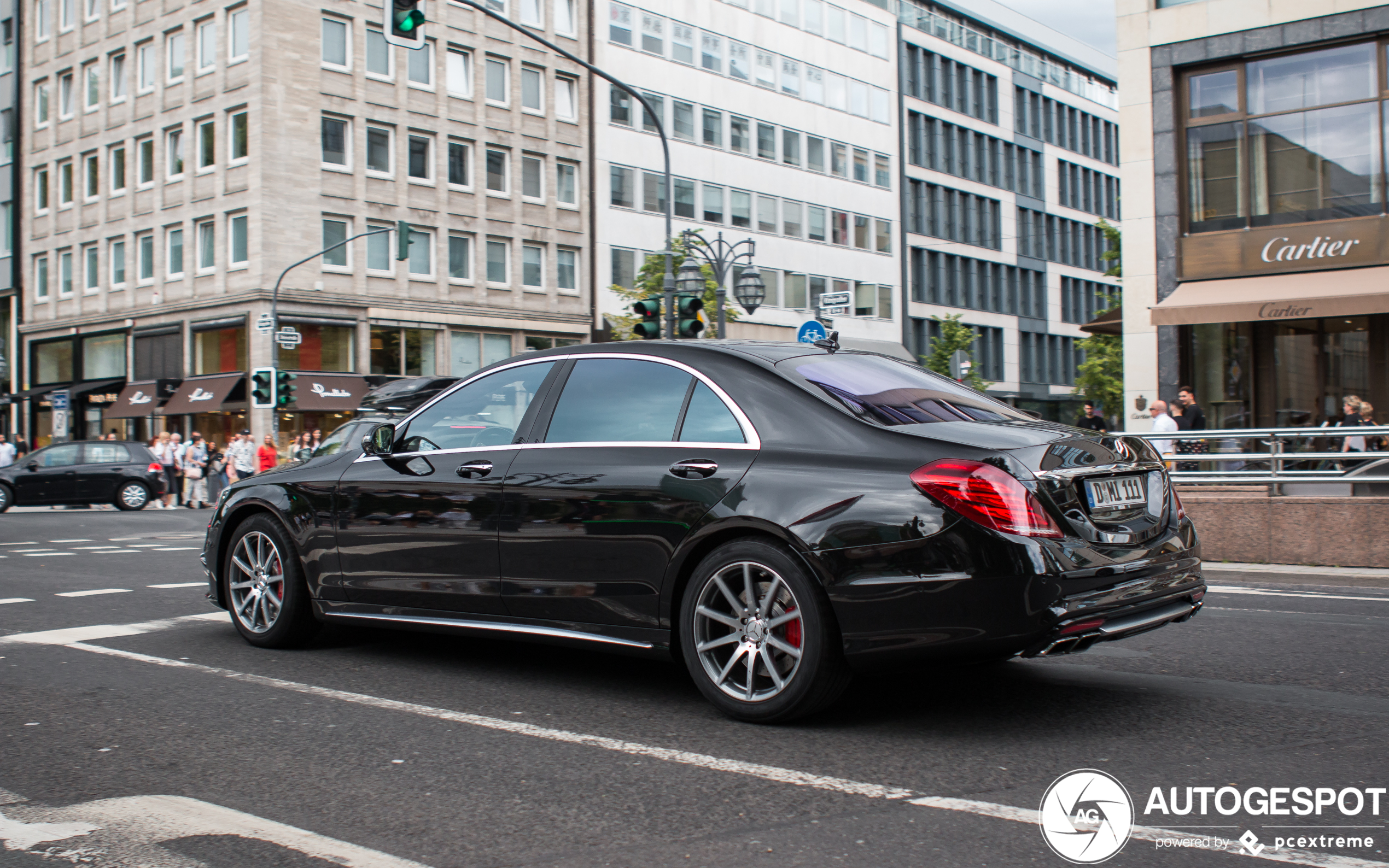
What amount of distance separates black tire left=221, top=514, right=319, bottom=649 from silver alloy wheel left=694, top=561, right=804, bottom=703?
8.35ft

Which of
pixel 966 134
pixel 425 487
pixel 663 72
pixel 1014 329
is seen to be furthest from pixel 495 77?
pixel 425 487

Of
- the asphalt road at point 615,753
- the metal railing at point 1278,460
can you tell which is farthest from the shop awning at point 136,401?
the asphalt road at point 615,753

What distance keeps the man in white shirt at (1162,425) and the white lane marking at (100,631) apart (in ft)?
28.1

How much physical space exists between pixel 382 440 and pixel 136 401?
39646 millimetres

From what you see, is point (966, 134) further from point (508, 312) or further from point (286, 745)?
point (286, 745)

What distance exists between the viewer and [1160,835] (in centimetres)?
350

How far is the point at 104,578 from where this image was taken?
11.0 metres

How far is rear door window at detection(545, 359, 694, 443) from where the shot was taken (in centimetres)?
537

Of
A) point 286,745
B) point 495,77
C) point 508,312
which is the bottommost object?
point 286,745

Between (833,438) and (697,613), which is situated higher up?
(833,438)

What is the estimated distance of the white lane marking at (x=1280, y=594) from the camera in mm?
9094

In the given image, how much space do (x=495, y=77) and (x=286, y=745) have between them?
41.9 m

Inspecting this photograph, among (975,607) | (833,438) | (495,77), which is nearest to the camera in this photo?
(975,607)

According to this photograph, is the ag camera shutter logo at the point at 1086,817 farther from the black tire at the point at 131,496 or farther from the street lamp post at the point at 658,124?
the black tire at the point at 131,496
